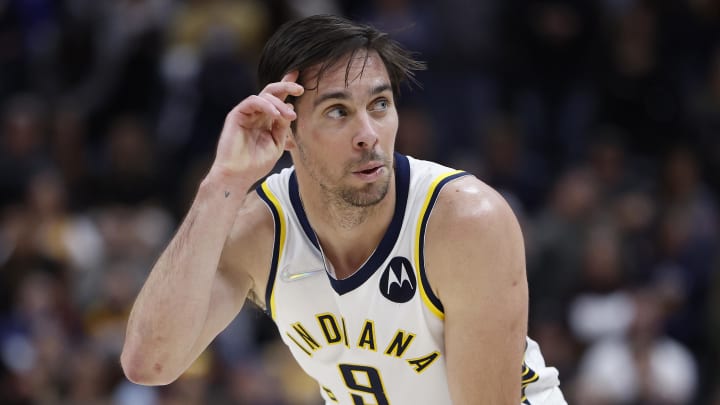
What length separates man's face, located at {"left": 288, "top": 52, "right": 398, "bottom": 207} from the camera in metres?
4.95

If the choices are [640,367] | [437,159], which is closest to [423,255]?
[640,367]

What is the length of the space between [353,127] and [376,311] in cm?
86

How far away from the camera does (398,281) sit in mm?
5117

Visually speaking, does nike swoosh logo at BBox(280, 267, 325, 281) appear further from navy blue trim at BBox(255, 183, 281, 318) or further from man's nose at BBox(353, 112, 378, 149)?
man's nose at BBox(353, 112, 378, 149)

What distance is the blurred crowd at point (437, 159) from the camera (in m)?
10.4

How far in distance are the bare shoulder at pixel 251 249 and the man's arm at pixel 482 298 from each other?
907 mm

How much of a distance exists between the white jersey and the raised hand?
472 mm

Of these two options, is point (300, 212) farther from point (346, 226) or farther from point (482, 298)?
point (482, 298)

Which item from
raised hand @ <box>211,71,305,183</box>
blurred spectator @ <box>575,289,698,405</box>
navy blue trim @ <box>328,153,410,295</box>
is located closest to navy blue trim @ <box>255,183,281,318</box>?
navy blue trim @ <box>328,153,410,295</box>

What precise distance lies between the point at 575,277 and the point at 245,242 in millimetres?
6064

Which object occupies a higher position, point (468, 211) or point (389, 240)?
point (468, 211)

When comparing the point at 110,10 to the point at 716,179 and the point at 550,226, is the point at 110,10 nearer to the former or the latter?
the point at 550,226

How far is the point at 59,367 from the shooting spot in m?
10.4

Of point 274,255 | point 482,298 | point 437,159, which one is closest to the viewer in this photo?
point 482,298
